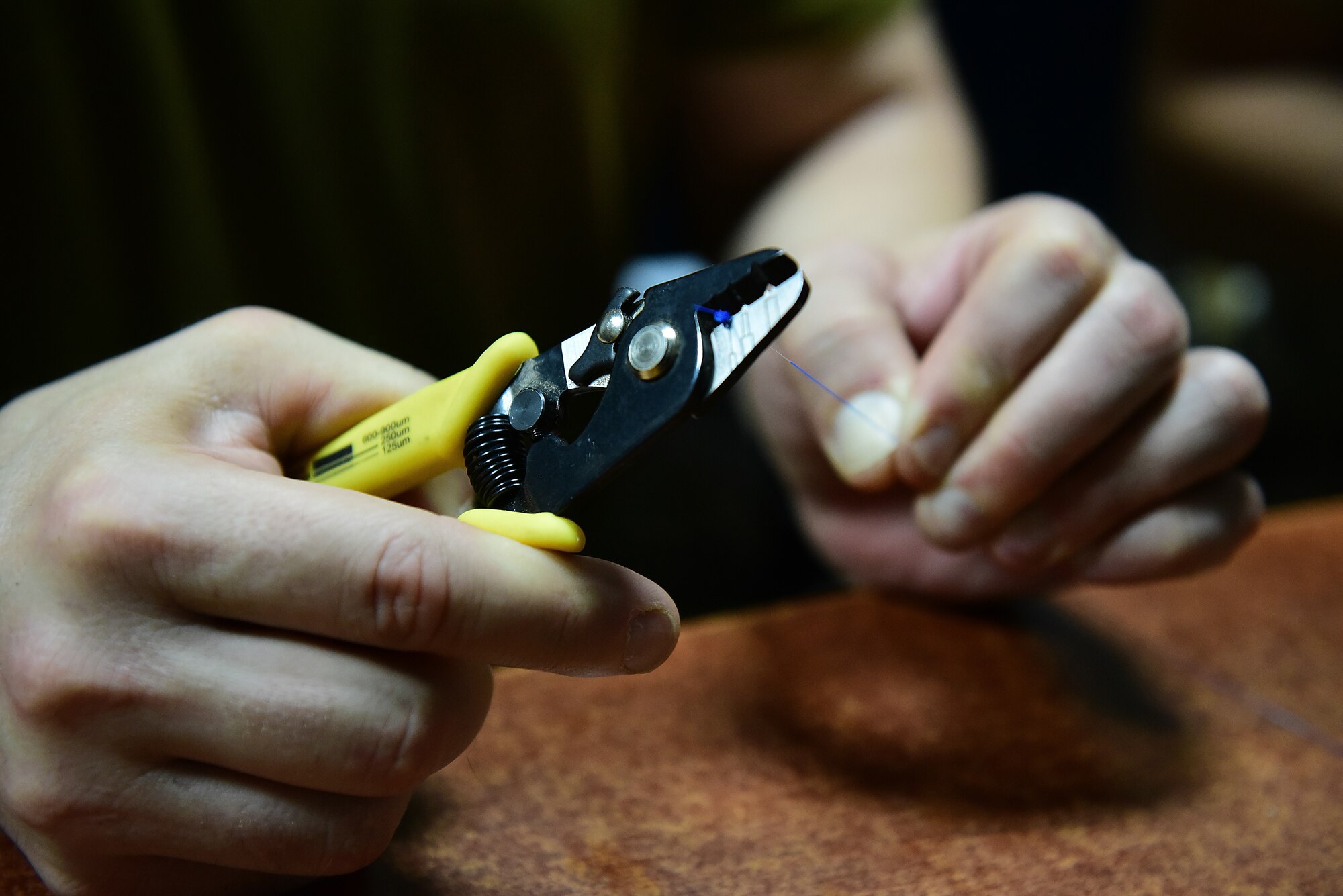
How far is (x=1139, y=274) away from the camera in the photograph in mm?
720

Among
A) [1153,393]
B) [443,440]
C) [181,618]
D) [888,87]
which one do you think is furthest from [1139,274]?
[888,87]

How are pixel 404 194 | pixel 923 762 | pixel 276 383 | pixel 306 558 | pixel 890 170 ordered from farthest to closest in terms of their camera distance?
pixel 890 170 < pixel 404 194 < pixel 923 762 < pixel 276 383 < pixel 306 558

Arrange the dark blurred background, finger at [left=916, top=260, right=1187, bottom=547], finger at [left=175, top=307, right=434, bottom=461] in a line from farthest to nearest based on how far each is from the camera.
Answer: the dark blurred background, finger at [left=916, top=260, right=1187, bottom=547], finger at [left=175, top=307, right=434, bottom=461]

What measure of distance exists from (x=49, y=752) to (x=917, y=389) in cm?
58

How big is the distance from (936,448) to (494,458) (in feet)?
1.26


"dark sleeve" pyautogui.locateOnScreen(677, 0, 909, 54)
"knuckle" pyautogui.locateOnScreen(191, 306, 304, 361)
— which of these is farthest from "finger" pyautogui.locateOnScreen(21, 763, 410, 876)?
"dark sleeve" pyautogui.locateOnScreen(677, 0, 909, 54)

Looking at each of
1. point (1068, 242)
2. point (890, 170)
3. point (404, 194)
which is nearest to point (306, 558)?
point (1068, 242)

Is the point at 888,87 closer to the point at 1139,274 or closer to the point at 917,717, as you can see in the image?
the point at 1139,274

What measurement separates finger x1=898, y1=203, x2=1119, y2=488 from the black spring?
357 mm

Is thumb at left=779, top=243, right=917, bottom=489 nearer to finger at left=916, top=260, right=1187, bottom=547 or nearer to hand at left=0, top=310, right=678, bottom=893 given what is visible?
finger at left=916, top=260, right=1187, bottom=547

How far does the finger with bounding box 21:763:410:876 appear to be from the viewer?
43 centimetres

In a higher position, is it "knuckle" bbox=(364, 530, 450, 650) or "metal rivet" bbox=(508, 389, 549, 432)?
"metal rivet" bbox=(508, 389, 549, 432)

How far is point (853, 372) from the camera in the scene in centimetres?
75

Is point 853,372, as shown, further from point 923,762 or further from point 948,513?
point 923,762
